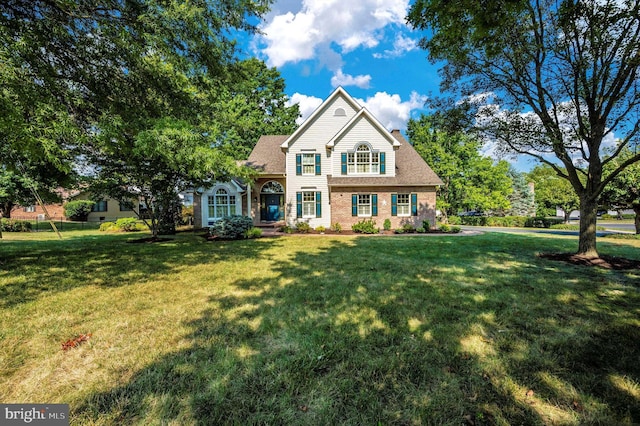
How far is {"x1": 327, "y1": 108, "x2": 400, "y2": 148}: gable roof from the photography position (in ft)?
57.2

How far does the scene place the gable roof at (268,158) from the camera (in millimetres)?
18797

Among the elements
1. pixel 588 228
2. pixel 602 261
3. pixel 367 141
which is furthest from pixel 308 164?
pixel 602 261

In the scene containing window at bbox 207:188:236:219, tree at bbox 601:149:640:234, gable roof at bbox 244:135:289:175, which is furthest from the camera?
window at bbox 207:188:236:219

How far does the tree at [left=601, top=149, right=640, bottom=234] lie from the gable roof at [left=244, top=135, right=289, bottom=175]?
1908cm

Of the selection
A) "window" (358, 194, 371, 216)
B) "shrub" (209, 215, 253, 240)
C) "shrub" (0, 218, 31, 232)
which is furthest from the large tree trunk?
"shrub" (0, 218, 31, 232)

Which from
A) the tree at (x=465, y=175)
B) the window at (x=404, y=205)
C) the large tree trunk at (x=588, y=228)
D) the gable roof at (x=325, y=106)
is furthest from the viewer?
the tree at (x=465, y=175)

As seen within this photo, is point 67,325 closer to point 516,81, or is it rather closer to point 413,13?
point 413,13

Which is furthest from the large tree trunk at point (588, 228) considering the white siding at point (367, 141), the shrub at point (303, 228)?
the shrub at point (303, 228)

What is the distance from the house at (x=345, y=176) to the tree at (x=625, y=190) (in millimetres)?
8964

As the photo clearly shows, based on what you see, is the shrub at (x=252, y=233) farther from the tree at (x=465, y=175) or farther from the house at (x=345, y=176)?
the tree at (x=465, y=175)

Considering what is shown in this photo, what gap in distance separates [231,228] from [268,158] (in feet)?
27.2

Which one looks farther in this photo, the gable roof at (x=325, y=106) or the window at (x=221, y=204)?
the window at (x=221, y=204)

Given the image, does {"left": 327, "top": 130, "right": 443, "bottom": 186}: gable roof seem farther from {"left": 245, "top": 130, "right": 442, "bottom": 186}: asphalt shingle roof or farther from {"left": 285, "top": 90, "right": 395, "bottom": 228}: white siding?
{"left": 285, "top": 90, "right": 395, "bottom": 228}: white siding

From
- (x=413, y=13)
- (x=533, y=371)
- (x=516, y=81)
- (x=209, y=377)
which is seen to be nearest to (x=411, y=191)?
(x=516, y=81)
